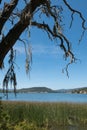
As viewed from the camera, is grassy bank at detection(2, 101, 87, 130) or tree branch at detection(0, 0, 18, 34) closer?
tree branch at detection(0, 0, 18, 34)

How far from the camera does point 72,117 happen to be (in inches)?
905

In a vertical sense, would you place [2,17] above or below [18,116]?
above

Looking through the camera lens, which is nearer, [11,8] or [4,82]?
[11,8]

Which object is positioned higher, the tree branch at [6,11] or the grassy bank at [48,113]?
the tree branch at [6,11]

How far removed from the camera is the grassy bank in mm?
20500

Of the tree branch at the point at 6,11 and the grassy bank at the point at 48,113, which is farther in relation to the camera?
the grassy bank at the point at 48,113

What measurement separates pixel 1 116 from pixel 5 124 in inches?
6.3

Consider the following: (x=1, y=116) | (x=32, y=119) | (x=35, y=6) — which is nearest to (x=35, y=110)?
(x=32, y=119)

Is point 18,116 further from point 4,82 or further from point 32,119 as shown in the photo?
point 4,82

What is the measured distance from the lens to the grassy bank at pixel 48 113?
2050 cm

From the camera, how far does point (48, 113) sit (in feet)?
72.0

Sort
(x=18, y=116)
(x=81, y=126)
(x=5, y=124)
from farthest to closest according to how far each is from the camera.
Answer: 1. (x=81, y=126)
2. (x=18, y=116)
3. (x=5, y=124)

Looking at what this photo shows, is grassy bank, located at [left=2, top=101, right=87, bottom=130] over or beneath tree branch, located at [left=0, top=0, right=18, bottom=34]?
beneath

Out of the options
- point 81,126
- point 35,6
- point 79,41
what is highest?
point 35,6
